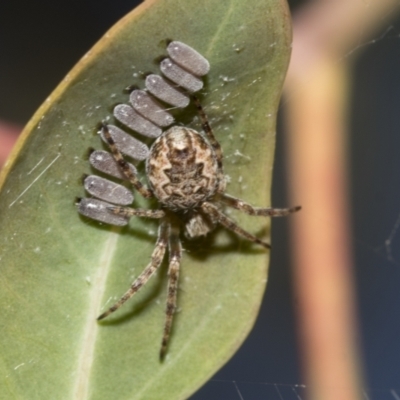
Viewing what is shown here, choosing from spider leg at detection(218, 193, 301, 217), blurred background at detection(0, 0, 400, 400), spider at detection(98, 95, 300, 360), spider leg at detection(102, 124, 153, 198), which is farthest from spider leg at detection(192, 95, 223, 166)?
blurred background at detection(0, 0, 400, 400)

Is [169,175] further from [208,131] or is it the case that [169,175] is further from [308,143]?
[308,143]

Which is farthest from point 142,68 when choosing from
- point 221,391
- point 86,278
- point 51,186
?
point 221,391

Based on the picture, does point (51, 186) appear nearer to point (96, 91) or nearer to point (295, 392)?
point (96, 91)

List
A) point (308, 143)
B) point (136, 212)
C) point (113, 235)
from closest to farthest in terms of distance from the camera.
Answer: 1. point (113, 235)
2. point (136, 212)
3. point (308, 143)

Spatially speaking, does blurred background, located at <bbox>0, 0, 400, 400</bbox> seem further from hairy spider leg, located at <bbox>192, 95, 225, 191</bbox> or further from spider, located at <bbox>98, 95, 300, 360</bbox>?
hairy spider leg, located at <bbox>192, 95, 225, 191</bbox>

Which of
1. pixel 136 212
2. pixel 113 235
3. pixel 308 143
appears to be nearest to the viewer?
pixel 113 235

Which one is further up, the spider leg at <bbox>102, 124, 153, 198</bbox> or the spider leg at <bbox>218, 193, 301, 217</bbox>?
the spider leg at <bbox>102, 124, 153, 198</bbox>

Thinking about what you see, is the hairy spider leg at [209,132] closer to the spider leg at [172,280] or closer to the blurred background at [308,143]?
the spider leg at [172,280]

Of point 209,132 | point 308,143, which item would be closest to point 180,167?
point 209,132
